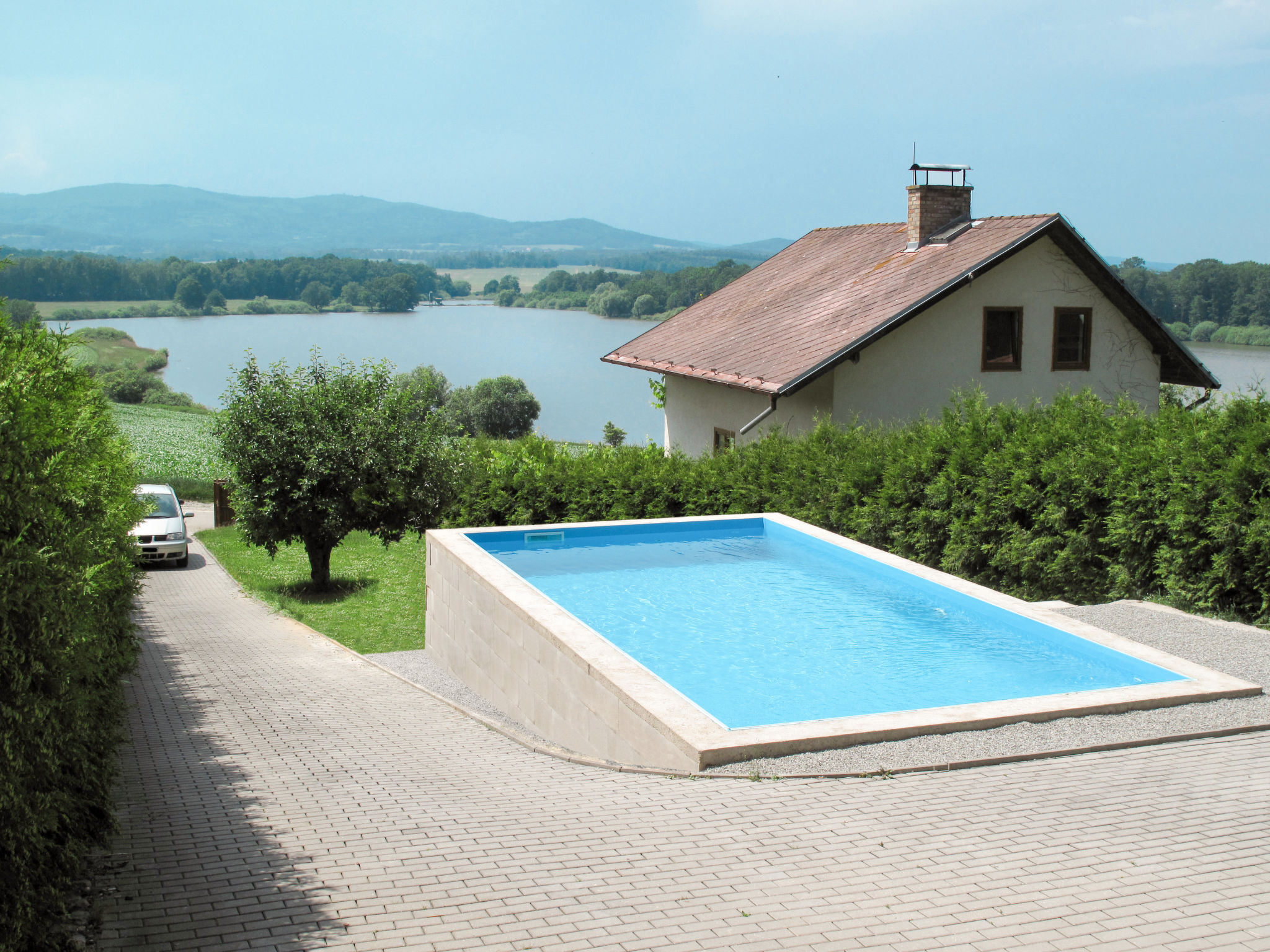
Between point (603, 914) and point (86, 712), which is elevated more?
point (86, 712)

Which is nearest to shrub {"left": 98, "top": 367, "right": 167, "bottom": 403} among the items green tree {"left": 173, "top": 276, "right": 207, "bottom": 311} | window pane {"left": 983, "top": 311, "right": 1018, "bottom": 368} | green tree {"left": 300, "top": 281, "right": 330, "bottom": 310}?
green tree {"left": 173, "top": 276, "right": 207, "bottom": 311}

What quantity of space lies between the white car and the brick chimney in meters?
17.4

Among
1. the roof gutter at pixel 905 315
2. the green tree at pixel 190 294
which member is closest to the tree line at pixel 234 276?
the green tree at pixel 190 294

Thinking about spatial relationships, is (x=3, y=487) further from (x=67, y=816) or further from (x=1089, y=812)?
(x=1089, y=812)

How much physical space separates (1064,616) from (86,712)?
791cm

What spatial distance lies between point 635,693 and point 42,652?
407 cm

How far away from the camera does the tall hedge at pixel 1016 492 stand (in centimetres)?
1036

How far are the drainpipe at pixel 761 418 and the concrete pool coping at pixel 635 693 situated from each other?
7726 mm

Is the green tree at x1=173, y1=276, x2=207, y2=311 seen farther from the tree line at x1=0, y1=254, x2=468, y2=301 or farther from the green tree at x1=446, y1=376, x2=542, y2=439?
the green tree at x1=446, y1=376, x2=542, y2=439

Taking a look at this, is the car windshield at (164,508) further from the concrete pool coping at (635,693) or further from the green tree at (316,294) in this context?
the green tree at (316,294)

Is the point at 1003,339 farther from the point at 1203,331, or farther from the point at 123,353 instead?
the point at 123,353

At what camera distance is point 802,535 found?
45.5 ft

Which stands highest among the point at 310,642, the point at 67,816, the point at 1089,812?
the point at 67,816

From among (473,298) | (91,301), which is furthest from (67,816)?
(473,298)
